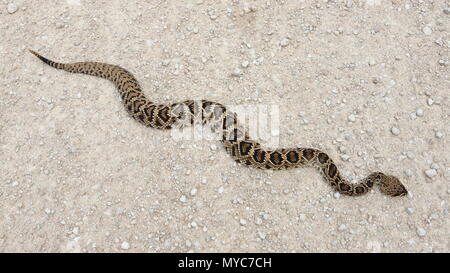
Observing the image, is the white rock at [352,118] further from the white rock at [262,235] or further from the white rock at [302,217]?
the white rock at [262,235]

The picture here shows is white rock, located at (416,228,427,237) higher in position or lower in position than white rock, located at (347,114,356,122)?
lower

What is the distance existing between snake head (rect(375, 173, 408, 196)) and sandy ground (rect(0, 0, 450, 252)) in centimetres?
19

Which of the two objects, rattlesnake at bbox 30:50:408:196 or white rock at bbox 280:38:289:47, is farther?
white rock at bbox 280:38:289:47

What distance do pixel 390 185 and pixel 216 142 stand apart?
3024 mm

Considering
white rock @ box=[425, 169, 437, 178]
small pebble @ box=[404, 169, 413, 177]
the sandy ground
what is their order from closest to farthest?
1. the sandy ground
2. white rock @ box=[425, 169, 437, 178]
3. small pebble @ box=[404, 169, 413, 177]

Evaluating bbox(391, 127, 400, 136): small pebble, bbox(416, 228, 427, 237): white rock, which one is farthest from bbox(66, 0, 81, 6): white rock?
bbox(416, 228, 427, 237): white rock

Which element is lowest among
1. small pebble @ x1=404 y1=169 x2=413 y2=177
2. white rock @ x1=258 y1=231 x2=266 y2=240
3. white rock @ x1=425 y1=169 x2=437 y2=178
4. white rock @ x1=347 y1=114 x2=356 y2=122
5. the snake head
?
white rock @ x1=258 y1=231 x2=266 y2=240

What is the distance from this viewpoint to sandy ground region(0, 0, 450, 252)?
565 centimetres

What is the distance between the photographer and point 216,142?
658cm

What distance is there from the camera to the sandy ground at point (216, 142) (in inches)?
223

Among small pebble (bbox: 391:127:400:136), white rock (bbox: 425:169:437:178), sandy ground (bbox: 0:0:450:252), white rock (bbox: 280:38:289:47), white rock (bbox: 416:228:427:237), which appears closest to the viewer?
white rock (bbox: 416:228:427:237)

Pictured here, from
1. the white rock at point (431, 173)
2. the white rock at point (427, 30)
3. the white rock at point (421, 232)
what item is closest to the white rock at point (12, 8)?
the white rock at point (427, 30)

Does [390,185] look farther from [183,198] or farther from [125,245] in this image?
[125,245]

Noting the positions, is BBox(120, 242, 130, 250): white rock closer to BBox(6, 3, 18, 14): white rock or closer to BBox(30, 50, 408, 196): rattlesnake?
BBox(30, 50, 408, 196): rattlesnake
